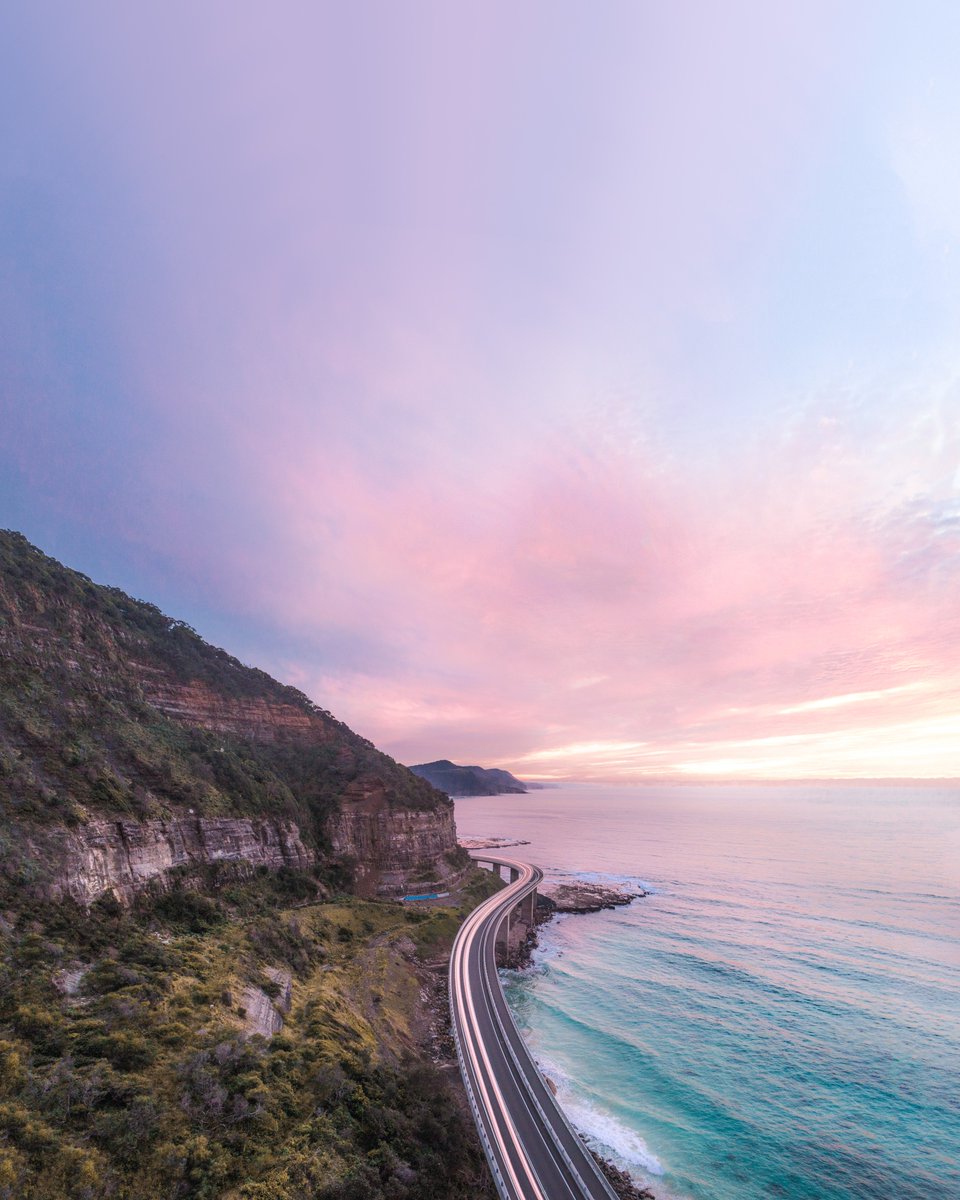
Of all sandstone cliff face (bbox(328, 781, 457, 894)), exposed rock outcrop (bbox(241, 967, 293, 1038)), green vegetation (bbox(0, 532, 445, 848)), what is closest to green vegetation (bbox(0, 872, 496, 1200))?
exposed rock outcrop (bbox(241, 967, 293, 1038))

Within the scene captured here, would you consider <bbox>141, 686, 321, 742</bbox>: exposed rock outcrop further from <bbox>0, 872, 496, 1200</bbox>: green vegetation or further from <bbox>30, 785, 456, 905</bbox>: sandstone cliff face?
<bbox>0, 872, 496, 1200</bbox>: green vegetation

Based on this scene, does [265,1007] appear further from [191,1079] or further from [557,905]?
[557,905]

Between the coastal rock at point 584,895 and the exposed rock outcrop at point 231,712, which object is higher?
the exposed rock outcrop at point 231,712

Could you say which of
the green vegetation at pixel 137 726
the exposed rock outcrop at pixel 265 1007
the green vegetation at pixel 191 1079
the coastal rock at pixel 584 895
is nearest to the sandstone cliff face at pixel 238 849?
the green vegetation at pixel 137 726

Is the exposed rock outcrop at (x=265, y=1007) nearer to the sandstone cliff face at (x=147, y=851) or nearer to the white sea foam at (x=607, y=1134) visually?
the sandstone cliff face at (x=147, y=851)

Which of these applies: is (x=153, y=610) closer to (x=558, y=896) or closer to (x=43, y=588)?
(x=43, y=588)

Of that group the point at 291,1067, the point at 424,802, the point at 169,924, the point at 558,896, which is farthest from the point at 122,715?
the point at 558,896

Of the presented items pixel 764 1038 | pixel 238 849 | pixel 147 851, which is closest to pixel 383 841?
pixel 238 849
